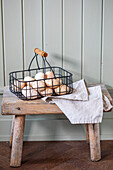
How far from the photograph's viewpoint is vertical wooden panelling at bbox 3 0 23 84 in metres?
1.89

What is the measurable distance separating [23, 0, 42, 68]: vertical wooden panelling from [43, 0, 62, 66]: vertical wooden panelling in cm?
4

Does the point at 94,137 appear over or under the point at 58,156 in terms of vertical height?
over

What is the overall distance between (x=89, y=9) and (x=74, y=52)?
0.34m

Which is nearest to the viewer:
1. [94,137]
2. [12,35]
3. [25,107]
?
[25,107]

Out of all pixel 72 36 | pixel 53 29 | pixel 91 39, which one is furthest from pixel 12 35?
pixel 91 39

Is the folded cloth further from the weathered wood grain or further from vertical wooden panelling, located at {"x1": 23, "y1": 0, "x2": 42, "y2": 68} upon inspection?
vertical wooden panelling, located at {"x1": 23, "y1": 0, "x2": 42, "y2": 68}

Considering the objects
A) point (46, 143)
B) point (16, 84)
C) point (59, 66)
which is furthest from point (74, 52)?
point (46, 143)

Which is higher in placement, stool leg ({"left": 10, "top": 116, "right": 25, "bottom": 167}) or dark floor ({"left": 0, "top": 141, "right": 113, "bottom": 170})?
stool leg ({"left": 10, "top": 116, "right": 25, "bottom": 167})

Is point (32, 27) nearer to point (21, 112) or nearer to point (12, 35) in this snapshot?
point (12, 35)

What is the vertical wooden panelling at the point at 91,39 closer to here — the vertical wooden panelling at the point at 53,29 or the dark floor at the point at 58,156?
the vertical wooden panelling at the point at 53,29

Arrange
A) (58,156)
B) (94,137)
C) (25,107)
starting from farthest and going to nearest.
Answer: (58,156)
(94,137)
(25,107)

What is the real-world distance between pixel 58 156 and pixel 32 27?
965 mm

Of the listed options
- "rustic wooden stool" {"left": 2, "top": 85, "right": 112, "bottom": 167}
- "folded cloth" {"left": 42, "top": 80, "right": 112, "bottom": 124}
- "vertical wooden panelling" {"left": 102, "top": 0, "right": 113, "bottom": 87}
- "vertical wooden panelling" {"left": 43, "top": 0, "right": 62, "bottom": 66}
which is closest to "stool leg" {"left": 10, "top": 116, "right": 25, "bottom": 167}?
"rustic wooden stool" {"left": 2, "top": 85, "right": 112, "bottom": 167}

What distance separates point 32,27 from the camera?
6.28ft
